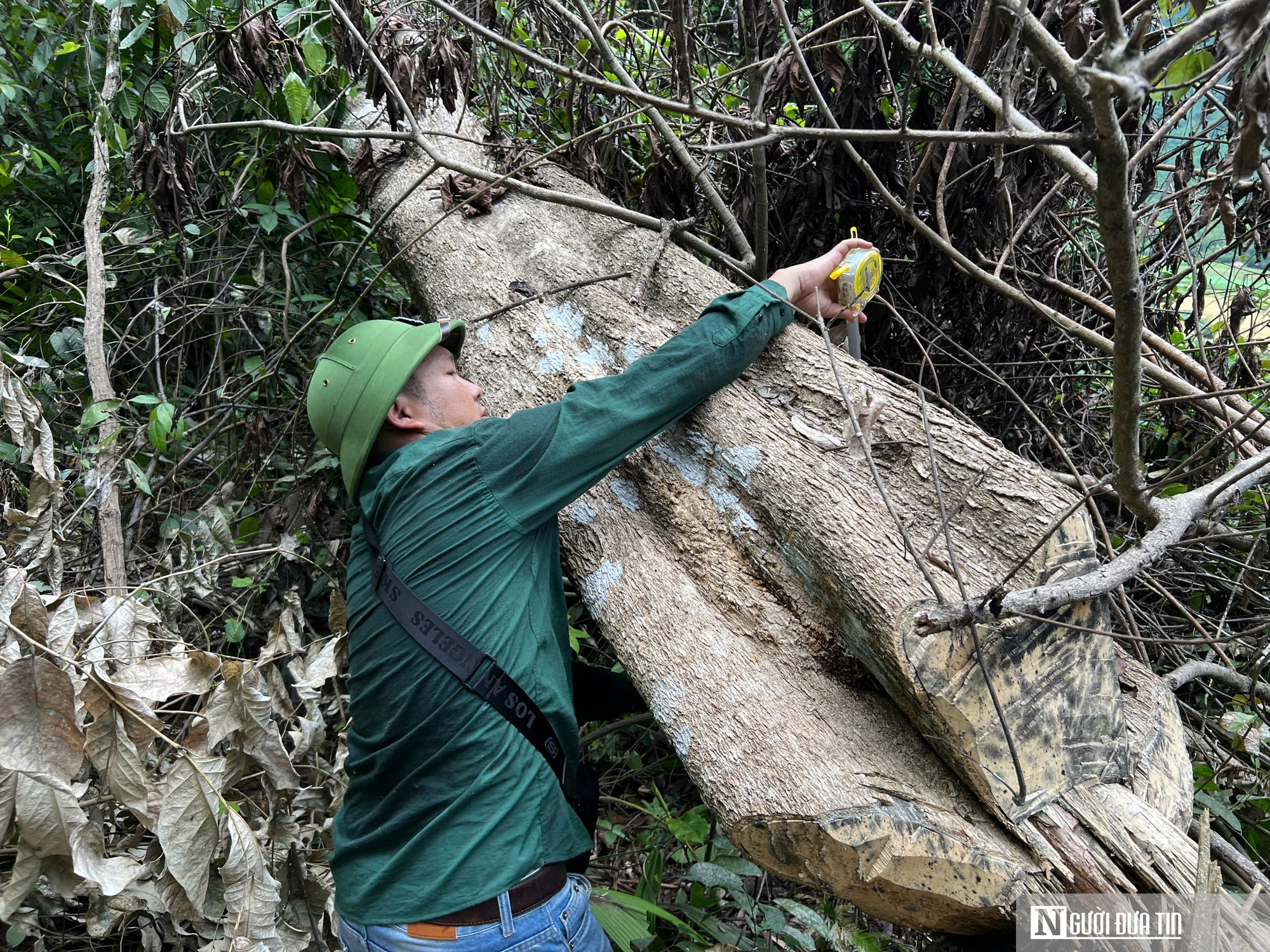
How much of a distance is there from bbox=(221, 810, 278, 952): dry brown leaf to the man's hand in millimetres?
2034

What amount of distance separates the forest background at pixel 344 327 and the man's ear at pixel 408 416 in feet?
2.26

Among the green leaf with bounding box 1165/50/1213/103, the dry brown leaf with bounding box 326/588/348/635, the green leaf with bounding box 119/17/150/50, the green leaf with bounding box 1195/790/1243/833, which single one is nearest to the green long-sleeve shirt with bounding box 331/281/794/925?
the dry brown leaf with bounding box 326/588/348/635

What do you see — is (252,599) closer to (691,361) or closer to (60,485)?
(60,485)

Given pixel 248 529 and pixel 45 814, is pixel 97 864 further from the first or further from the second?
pixel 248 529

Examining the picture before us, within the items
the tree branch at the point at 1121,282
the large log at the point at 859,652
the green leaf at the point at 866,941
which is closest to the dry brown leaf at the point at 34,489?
the large log at the point at 859,652

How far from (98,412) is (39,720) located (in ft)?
4.67

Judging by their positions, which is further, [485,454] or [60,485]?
[60,485]

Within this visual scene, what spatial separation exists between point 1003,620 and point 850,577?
353 mm

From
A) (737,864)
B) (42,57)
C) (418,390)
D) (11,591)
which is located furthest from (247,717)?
(42,57)

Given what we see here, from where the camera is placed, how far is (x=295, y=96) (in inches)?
140

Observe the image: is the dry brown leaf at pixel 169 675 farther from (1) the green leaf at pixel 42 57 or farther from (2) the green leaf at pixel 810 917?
(1) the green leaf at pixel 42 57

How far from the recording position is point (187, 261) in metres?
4.57

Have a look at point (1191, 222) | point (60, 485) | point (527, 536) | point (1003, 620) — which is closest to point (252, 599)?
point (60, 485)

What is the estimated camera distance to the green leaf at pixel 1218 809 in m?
2.77
